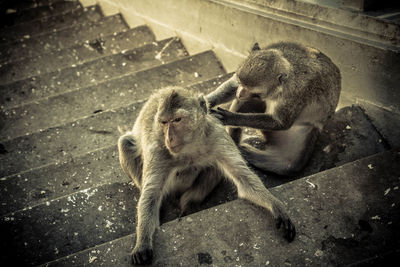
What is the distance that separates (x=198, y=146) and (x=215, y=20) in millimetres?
2590

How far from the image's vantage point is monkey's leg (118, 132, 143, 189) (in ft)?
11.3

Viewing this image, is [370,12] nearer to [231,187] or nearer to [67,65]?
[231,187]

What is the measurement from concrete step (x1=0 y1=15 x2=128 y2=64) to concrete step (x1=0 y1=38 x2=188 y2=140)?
1.37 metres

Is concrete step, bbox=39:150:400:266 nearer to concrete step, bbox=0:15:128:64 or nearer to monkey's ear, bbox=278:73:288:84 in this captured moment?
monkey's ear, bbox=278:73:288:84

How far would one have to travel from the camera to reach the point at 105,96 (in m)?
5.04

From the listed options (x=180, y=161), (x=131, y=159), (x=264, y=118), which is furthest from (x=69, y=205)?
(x=264, y=118)

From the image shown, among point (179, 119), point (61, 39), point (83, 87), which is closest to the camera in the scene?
point (179, 119)

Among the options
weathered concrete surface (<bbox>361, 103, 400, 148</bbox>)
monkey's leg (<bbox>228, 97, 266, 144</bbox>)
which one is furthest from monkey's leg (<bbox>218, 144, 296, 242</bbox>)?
weathered concrete surface (<bbox>361, 103, 400, 148</bbox>)

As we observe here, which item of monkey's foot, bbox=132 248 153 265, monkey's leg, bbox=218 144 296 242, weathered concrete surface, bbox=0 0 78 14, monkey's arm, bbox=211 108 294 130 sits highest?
monkey's arm, bbox=211 108 294 130

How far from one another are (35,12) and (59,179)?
6183 millimetres

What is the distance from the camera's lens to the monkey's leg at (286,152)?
3.35 meters

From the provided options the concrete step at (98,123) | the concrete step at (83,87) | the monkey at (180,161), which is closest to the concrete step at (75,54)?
the concrete step at (83,87)

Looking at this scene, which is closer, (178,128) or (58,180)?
(178,128)

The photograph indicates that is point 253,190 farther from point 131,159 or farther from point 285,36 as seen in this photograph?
point 285,36
